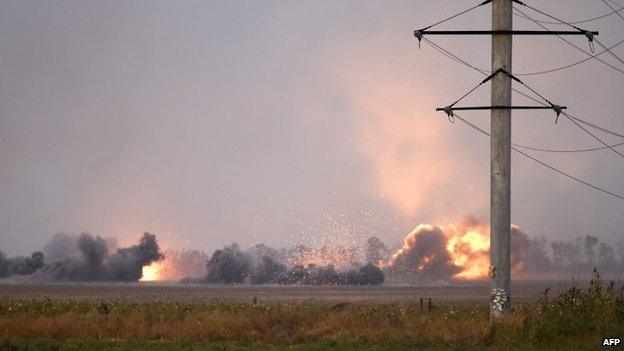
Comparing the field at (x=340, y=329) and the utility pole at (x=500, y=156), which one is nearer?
the field at (x=340, y=329)

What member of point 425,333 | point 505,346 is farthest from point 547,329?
point 425,333

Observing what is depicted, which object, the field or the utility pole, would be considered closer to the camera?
the field

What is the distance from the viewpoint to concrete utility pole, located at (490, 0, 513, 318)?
130 ft

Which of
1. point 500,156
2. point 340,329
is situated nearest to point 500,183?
point 500,156

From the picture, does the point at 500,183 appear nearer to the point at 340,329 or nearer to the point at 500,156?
the point at 500,156

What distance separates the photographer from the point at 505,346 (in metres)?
32.3

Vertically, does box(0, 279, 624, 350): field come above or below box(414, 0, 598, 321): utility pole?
below

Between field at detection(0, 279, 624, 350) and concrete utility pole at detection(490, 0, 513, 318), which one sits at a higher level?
concrete utility pole at detection(490, 0, 513, 318)

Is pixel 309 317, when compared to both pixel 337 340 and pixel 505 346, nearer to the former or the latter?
pixel 337 340

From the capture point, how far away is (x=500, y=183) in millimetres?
39750

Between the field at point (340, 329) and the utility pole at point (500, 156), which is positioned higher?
the utility pole at point (500, 156)

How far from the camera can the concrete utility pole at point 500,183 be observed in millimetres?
39656

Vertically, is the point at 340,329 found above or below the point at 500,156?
below

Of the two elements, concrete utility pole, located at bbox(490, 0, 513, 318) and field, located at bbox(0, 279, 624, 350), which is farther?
concrete utility pole, located at bbox(490, 0, 513, 318)
